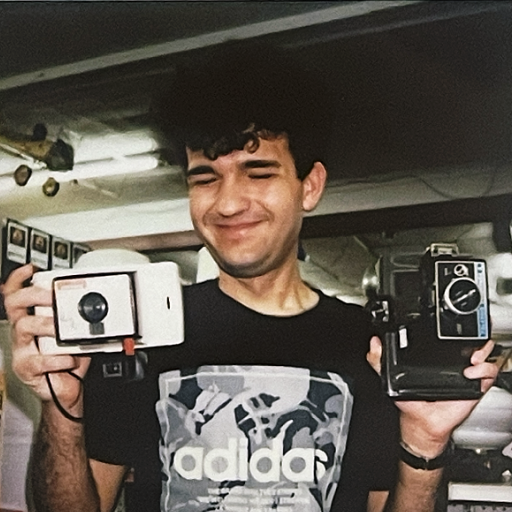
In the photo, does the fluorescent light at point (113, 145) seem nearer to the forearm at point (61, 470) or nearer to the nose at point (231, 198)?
the nose at point (231, 198)

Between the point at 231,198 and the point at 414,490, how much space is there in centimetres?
57

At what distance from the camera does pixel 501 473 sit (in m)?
1.29

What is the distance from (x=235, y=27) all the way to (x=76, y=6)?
0.99ft

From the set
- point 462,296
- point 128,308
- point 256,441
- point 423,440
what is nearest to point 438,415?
point 423,440

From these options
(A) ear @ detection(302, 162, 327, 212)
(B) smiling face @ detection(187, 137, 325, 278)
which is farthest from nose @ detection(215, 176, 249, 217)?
(A) ear @ detection(302, 162, 327, 212)

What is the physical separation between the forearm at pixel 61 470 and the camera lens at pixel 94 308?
17 cm

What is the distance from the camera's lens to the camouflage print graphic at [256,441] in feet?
4.39

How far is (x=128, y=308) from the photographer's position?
1412mm

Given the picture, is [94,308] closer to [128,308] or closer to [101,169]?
[128,308]

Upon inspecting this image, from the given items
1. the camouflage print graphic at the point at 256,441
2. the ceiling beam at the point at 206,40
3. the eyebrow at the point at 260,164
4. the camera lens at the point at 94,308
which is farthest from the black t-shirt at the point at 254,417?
the ceiling beam at the point at 206,40

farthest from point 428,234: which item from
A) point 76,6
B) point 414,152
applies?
point 76,6

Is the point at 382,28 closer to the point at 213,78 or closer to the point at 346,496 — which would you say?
the point at 213,78

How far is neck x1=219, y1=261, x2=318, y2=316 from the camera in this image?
4.55 feet

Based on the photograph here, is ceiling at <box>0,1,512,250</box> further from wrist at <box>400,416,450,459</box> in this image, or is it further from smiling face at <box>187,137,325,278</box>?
wrist at <box>400,416,450,459</box>
